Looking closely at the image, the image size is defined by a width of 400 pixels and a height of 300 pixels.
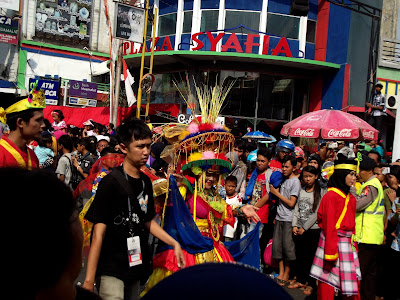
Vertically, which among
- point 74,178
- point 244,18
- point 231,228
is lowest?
point 231,228

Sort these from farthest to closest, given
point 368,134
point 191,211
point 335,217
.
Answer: point 368,134 → point 335,217 → point 191,211

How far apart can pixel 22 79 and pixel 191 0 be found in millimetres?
12328

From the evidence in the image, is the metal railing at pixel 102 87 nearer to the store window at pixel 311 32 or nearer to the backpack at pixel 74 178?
the store window at pixel 311 32

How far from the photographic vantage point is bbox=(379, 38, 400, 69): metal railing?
15.6 metres

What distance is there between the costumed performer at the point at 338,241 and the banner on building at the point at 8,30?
2271 cm

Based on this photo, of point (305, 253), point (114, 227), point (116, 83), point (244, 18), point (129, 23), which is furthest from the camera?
point (116, 83)

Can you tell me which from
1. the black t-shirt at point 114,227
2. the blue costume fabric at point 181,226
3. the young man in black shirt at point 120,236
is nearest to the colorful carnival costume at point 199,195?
the blue costume fabric at point 181,226

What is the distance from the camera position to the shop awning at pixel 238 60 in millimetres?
15797

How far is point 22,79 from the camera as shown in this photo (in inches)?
966

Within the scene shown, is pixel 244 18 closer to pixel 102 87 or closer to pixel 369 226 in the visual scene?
pixel 102 87

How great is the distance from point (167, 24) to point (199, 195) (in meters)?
15.5

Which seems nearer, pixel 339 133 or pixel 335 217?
pixel 335 217

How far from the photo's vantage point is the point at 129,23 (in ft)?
50.5

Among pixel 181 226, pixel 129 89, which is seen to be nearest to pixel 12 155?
pixel 181 226
